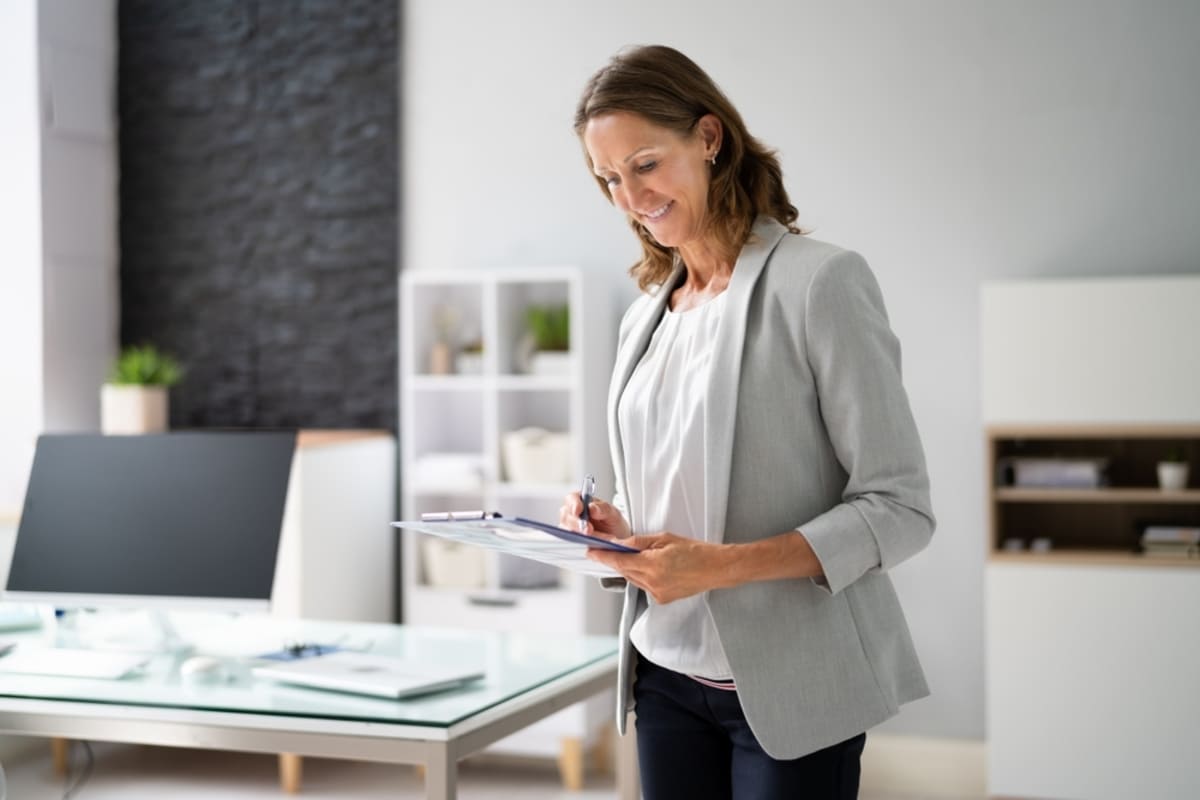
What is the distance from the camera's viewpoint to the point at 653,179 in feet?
5.62

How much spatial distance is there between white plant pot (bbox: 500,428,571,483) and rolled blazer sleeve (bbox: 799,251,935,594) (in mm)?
3114

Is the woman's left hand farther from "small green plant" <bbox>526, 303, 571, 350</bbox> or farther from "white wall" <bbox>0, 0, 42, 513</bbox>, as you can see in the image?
"white wall" <bbox>0, 0, 42, 513</bbox>

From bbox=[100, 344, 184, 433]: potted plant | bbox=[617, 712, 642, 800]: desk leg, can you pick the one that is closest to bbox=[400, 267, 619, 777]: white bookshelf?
bbox=[100, 344, 184, 433]: potted plant

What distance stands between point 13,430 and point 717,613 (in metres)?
4.10

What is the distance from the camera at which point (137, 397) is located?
4.97 meters

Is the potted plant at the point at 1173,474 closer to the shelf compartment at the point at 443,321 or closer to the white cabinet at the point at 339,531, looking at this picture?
the shelf compartment at the point at 443,321

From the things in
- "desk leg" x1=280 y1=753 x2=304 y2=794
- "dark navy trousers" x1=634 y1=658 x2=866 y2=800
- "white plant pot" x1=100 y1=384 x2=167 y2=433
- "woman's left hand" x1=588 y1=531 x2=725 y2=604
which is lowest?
"desk leg" x1=280 y1=753 x2=304 y2=794

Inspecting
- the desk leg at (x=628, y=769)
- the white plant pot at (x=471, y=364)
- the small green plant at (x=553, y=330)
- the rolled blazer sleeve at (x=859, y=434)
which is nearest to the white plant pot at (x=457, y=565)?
the white plant pot at (x=471, y=364)

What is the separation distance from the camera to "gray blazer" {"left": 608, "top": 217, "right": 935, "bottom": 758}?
5.12ft

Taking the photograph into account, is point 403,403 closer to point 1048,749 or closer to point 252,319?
point 252,319

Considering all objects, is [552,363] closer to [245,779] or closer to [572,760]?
[572,760]

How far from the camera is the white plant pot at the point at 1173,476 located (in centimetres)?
416

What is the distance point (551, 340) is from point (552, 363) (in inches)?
3.8

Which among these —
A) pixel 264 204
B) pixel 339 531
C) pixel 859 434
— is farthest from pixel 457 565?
pixel 859 434
